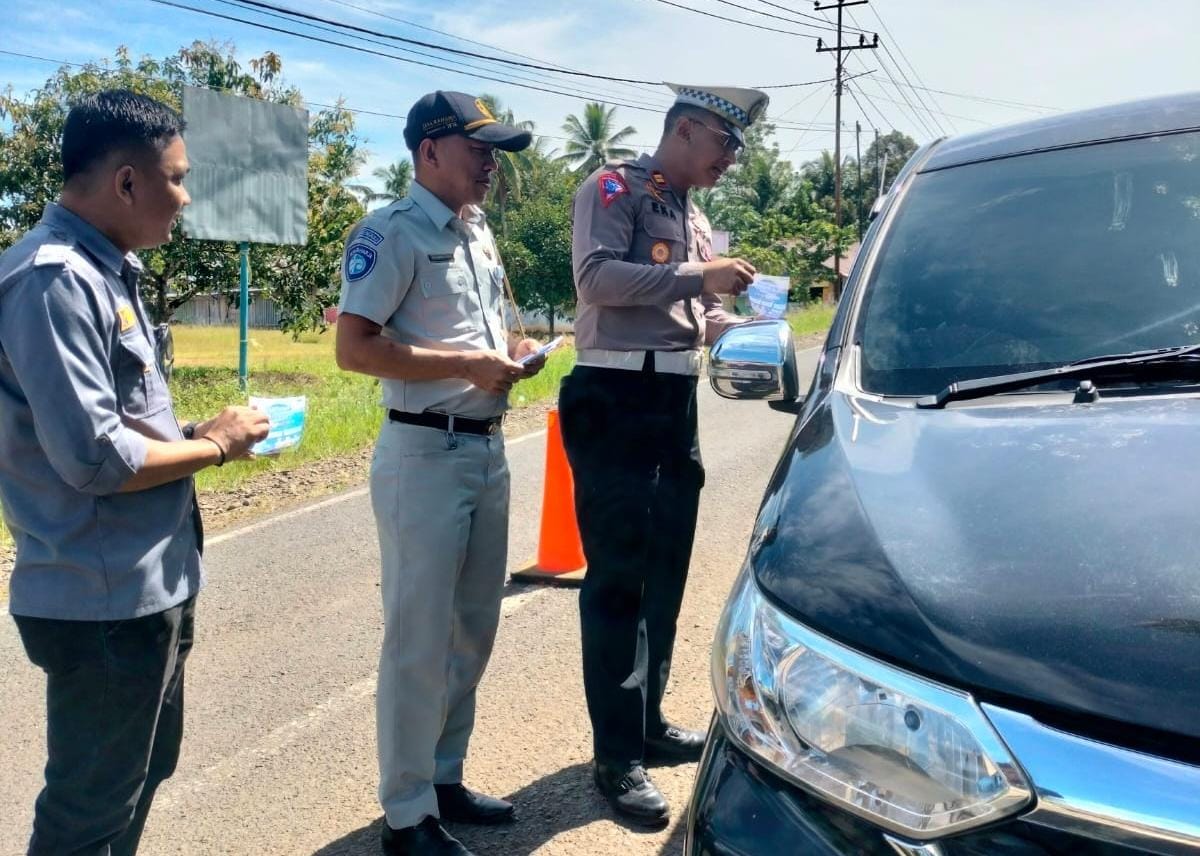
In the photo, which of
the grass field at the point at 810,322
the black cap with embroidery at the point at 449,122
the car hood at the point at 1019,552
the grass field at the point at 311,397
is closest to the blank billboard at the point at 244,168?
the grass field at the point at 311,397

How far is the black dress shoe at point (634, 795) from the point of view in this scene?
10.0 feet

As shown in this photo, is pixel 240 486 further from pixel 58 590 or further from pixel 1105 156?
pixel 1105 156

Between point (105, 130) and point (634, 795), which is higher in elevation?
point (105, 130)

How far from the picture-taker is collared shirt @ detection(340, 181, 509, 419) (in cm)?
274

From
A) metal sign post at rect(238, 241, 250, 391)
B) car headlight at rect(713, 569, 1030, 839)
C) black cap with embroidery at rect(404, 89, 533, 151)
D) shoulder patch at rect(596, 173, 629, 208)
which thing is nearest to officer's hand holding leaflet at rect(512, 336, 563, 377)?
shoulder patch at rect(596, 173, 629, 208)

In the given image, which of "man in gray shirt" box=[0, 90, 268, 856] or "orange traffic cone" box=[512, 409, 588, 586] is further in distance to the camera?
"orange traffic cone" box=[512, 409, 588, 586]

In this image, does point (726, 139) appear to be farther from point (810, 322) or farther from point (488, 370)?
point (810, 322)

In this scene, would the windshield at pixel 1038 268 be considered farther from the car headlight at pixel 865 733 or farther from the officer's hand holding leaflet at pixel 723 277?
the car headlight at pixel 865 733

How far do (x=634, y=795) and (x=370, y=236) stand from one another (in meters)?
1.75

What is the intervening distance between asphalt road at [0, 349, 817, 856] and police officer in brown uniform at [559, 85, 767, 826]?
0.31m

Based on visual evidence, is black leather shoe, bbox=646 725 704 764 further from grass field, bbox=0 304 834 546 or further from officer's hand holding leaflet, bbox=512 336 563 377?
grass field, bbox=0 304 834 546

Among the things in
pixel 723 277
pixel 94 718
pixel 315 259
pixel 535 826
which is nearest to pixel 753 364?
pixel 723 277

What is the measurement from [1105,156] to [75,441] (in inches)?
97.7

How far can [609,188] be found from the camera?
323 cm
